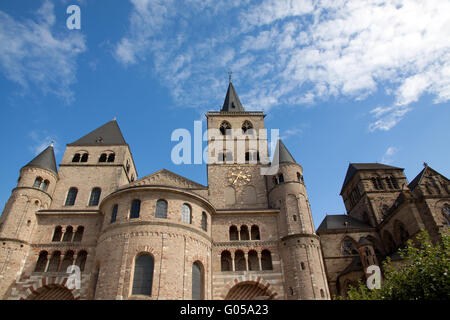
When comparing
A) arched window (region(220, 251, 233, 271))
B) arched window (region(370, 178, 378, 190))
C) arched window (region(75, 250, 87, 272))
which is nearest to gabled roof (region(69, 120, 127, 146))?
arched window (region(75, 250, 87, 272))

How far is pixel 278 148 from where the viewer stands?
32719 millimetres

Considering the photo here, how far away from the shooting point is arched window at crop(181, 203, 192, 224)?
79.0 ft

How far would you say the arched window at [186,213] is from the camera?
24078 mm

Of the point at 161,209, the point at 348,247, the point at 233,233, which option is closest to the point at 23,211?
the point at 161,209

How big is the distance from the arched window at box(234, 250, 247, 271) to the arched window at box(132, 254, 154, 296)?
24.7ft

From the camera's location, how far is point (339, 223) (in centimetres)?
3653

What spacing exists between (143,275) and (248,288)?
8.62 m

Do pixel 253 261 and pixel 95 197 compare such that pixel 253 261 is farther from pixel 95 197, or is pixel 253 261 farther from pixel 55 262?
pixel 95 197

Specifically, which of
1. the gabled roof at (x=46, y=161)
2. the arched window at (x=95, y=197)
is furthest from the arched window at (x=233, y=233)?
the gabled roof at (x=46, y=161)

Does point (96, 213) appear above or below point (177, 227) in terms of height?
above

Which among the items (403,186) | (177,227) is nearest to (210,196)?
(177,227)

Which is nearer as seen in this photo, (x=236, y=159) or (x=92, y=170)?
(x=92, y=170)
